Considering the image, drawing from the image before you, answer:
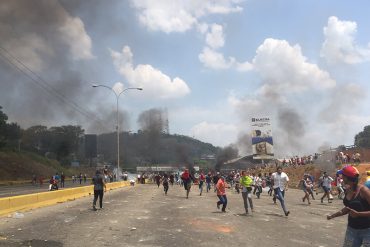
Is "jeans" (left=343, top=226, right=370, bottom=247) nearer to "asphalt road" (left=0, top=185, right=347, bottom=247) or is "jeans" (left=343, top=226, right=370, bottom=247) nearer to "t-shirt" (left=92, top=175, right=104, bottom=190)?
"asphalt road" (left=0, top=185, right=347, bottom=247)

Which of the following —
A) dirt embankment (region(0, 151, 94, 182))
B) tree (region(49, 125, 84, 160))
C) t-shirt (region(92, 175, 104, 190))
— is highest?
tree (region(49, 125, 84, 160))

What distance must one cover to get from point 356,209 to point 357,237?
0.33m

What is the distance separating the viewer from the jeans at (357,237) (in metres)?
5.25

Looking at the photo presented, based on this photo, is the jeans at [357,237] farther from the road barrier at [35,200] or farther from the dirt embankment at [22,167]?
the dirt embankment at [22,167]

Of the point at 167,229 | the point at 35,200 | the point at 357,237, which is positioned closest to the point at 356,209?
the point at 357,237

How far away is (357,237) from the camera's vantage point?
17.5 ft

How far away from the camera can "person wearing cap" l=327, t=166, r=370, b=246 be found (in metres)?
5.26

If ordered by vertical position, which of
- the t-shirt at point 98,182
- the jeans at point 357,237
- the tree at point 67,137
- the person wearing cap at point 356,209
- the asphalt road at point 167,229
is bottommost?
the asphalt road at point 167,229

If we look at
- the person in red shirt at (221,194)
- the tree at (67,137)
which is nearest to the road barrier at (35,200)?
the person in red shirt at (221,194)

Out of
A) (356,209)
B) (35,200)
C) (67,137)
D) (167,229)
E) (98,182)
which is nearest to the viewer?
(356,209)

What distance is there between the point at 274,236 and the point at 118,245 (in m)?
3.66

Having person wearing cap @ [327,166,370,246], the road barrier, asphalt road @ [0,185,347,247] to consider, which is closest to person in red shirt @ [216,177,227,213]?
asphalt road @ [0,185,347,247]

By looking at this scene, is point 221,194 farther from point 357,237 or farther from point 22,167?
point 22,167

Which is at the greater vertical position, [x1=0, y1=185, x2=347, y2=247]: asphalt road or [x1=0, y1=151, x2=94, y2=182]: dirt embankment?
[x1=0, y1=151, x2=94, y2=182]: dirt embankment
